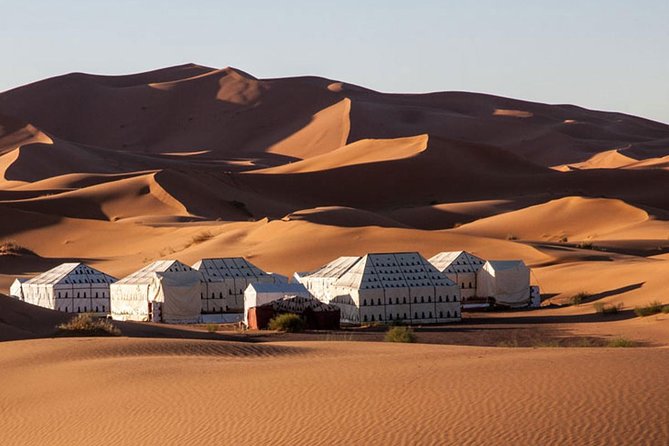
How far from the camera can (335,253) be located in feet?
174

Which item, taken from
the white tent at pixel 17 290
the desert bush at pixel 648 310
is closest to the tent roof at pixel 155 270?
the white tent at pixel 17 290

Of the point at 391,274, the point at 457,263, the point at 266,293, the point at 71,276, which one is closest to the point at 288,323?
the point at 266,293

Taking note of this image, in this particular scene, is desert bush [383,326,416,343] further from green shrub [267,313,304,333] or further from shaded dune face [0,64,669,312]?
shaded dune face [0,64,669,312]

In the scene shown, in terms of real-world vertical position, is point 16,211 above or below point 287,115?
below

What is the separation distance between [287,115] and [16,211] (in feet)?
290

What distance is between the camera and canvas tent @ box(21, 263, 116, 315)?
40469 mm

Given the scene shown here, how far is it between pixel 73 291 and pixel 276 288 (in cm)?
763


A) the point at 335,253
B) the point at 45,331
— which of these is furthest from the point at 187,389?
the point at 335,253

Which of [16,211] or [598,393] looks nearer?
[598,393]

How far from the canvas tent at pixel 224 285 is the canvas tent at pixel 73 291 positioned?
343 cm

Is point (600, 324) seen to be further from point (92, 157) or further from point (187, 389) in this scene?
point (92, 157)

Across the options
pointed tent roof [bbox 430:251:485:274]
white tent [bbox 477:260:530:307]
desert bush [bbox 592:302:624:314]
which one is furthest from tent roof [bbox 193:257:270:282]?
desert bush [bbox 592:302:624:314]

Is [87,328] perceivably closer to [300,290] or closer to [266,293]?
[266,293]

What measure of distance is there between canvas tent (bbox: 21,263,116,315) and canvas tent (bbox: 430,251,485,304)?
10709mm
